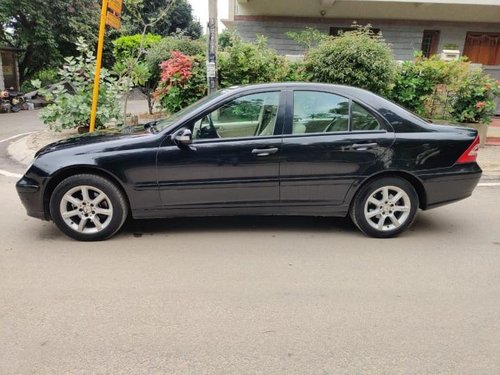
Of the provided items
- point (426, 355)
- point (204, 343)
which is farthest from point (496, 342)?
point (204, 343)

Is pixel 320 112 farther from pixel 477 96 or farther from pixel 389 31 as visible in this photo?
pixel 389 31

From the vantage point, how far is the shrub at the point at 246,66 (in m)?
8.53

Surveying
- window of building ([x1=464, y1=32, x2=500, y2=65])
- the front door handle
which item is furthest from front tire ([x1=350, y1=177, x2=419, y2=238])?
window of building ([x1=464, y1=32, x2=500, y2=65])

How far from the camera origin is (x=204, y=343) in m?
2.72

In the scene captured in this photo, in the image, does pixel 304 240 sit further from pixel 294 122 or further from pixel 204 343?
pixel 204 343

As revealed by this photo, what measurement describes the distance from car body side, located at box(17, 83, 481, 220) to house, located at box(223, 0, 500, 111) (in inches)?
416

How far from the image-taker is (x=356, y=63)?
27.6 ft

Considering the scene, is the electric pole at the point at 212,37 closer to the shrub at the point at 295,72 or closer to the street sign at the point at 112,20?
the street sign at the point at 112,20

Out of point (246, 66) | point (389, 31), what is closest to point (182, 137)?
point (246, 66)

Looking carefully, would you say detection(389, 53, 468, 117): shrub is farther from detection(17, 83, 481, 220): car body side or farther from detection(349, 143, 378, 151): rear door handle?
detection(349, 143, 378, 151): rear door handle

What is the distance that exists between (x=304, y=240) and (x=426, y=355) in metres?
1.90

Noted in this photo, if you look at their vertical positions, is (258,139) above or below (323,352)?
above

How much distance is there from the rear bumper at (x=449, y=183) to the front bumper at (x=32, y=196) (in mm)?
3767

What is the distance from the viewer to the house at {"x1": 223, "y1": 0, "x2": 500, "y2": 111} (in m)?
13.8
